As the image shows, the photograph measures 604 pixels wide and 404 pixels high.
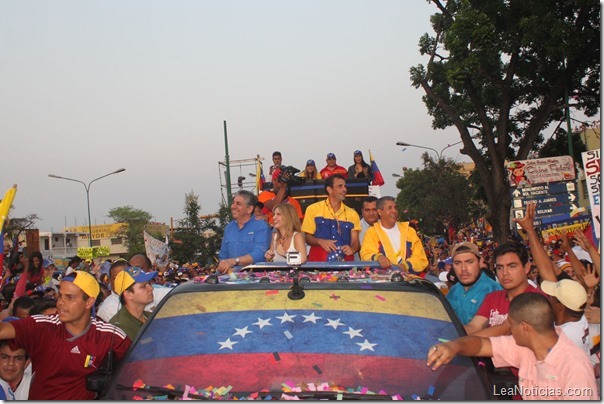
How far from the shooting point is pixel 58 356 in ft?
11.9

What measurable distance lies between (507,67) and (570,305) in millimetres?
20141

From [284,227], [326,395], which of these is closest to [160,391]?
[326,395]

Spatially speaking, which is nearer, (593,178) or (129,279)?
(129,279)

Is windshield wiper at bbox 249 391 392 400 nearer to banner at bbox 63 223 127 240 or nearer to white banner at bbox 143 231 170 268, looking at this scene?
white banner at bbox 143 231 170 268

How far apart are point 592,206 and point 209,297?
675 cm

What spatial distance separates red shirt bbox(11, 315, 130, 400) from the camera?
3600mm

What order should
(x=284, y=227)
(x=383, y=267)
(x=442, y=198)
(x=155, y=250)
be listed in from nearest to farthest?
(x=383, y=267)
(x=284, y=227)
(x=155, y=250)
(x=442, y=198)

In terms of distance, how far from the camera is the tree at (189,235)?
85.7ft

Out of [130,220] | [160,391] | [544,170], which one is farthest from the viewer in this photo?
[130,220]

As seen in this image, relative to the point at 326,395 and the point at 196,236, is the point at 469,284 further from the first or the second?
the point at 196,236

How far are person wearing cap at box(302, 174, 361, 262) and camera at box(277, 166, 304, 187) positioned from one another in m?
2.24

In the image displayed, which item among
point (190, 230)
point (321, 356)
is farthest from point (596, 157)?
point (190, 230)

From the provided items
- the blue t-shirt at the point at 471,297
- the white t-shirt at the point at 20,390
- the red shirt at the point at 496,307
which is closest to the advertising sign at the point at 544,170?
the blue t-shirt at the point at 471,297

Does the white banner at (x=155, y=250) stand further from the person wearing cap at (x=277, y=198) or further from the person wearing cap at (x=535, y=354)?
the person wearing cap at (x=535, y=354)
